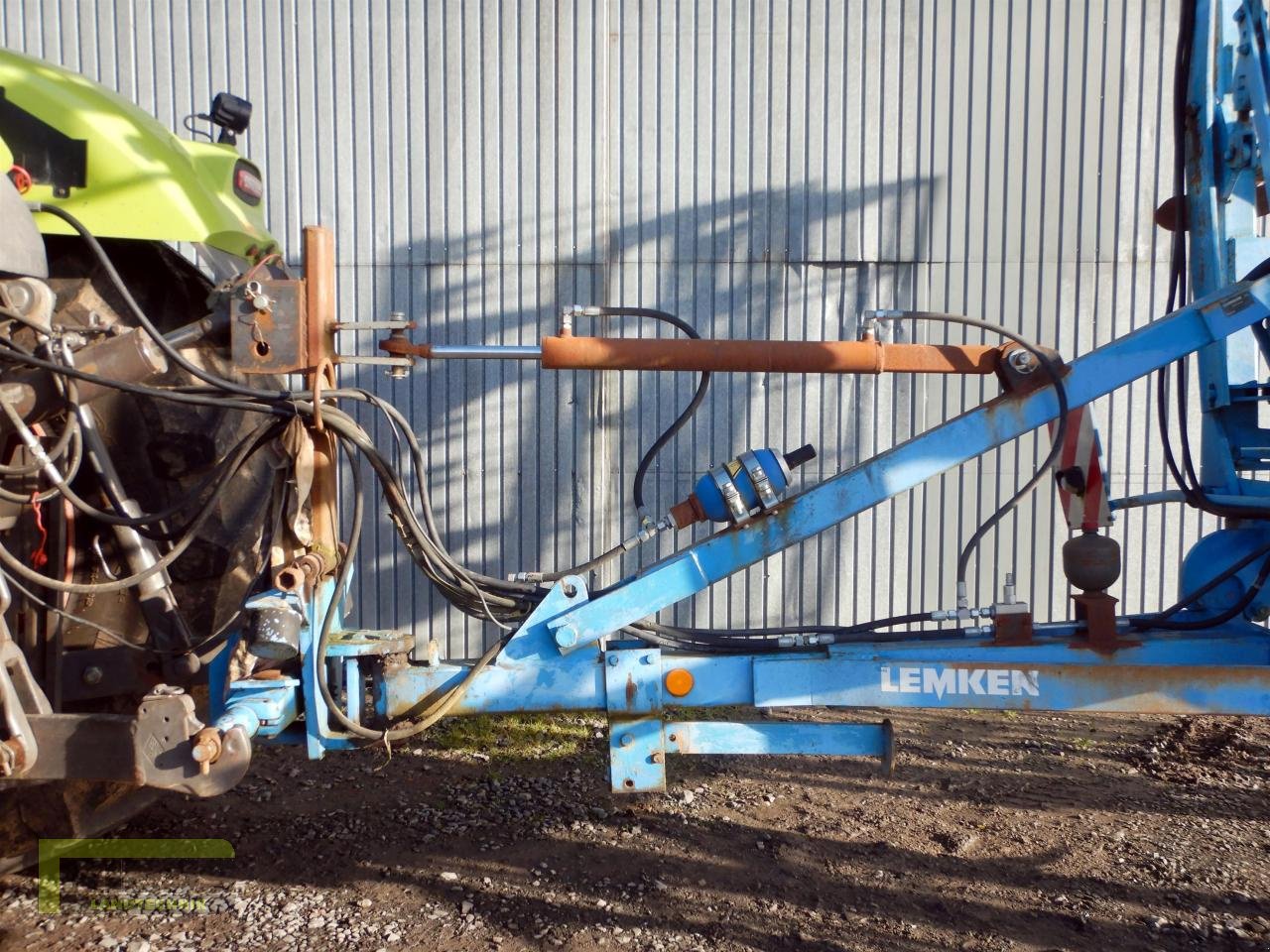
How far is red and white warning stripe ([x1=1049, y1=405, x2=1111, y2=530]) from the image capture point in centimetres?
279

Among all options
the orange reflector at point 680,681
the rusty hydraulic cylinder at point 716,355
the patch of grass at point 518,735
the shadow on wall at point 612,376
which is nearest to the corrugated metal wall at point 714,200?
the shadow on wall at point 612,376

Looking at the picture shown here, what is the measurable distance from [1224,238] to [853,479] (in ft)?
4.82

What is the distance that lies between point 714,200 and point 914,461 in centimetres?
295

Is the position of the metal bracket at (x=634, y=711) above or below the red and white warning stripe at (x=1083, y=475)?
below

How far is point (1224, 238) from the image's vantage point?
119 inches

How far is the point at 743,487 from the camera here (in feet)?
8.39

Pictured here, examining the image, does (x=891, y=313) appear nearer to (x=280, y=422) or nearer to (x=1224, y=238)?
(x=1224, y=238)

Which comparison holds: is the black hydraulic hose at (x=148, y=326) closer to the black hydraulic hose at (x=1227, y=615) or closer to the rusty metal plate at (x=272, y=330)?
the rusty metal plate at (x=272, y=330)

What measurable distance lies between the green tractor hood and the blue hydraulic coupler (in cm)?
145

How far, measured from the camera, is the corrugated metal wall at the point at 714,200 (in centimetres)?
507

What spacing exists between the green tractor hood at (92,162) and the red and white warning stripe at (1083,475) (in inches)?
92.9

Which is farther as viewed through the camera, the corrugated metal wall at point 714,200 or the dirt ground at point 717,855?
the corrugated metal wall at point 714,200

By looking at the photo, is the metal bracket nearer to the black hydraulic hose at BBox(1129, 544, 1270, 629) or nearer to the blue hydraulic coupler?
the blue hydraulic coupler

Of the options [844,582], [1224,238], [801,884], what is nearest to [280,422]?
[801,884]
